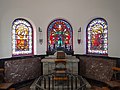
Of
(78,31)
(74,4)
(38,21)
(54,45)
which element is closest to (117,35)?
(78,31)

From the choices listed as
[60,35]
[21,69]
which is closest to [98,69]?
[60,35]

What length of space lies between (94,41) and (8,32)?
419 cm

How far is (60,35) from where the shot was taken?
8.72 metres

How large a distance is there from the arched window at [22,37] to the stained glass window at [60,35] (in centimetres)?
105

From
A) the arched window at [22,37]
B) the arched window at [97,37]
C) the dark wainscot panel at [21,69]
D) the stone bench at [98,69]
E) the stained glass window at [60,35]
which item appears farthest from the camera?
the stained glass window at [60,35]

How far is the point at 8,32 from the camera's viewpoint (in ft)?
23.4

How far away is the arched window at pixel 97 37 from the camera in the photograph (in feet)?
25.2

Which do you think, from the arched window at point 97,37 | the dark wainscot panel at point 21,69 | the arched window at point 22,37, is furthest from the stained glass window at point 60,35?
the dark wainscot panel at point 21,69

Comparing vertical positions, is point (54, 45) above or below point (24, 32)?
below

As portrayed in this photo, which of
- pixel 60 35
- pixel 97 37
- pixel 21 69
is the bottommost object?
pixel 21 69

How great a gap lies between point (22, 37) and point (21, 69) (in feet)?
5.39

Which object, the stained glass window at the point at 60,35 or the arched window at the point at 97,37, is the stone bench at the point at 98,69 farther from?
the stained glass window at the point at 60,35

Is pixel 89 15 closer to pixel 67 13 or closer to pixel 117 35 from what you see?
pixel 67 13

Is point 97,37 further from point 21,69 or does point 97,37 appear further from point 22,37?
point 21,69
